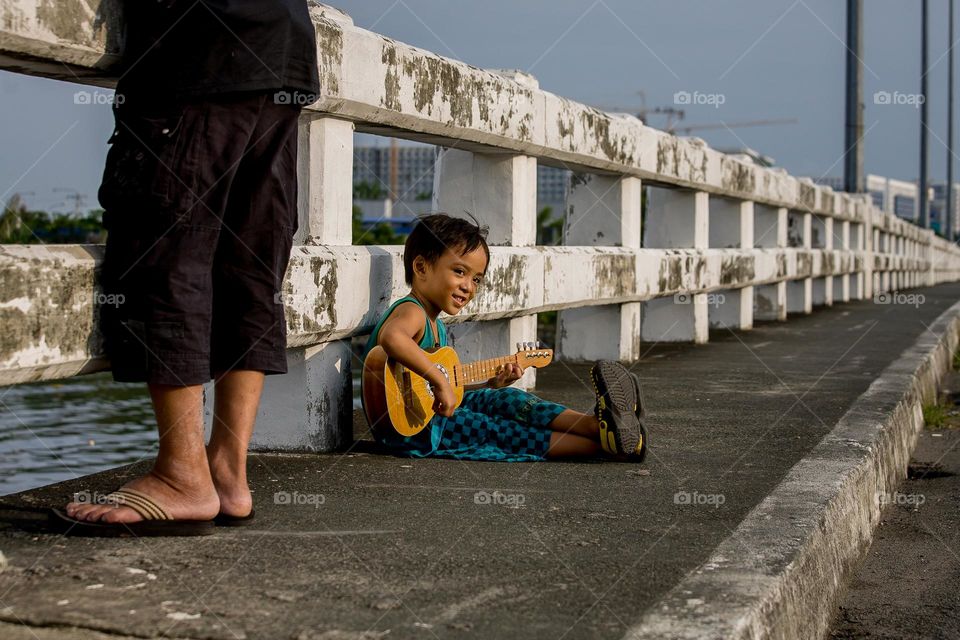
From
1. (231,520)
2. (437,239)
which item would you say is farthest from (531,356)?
(231,520)

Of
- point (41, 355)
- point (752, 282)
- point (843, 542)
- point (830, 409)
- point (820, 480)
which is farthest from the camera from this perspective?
point (752, 282)

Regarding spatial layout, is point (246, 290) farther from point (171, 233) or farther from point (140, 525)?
point (140, 525)

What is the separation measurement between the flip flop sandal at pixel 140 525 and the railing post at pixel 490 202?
8.79 feet

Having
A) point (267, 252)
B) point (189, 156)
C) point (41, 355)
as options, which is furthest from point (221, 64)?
point (41, 355)

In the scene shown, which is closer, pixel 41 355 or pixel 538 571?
pixel 538 571

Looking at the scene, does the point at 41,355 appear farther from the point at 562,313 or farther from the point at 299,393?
the point at 562,313

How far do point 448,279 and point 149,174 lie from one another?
1.43 metres

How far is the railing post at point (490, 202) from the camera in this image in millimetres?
5113

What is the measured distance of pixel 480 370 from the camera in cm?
399

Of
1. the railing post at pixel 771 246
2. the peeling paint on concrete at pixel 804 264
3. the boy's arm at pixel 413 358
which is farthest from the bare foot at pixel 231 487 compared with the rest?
the peeling paint on concrete at pixel 804 264

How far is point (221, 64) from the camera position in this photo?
2670 mm

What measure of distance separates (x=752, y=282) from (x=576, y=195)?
3.10 metres

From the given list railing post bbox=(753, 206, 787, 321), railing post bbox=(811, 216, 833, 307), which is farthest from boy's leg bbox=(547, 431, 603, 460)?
railing post bbox=(811, 216, 833, 307)

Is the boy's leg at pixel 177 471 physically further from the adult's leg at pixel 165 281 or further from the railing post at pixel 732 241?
the railing post at pixel 732 241
